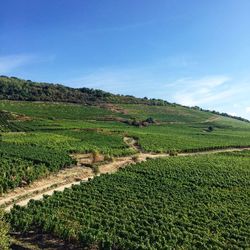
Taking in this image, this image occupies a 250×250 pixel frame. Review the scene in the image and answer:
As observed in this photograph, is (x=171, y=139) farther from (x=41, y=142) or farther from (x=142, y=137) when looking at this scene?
(x=41, y=142)

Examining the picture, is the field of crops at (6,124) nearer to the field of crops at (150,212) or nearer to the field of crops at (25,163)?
the field of crops at (25,163)

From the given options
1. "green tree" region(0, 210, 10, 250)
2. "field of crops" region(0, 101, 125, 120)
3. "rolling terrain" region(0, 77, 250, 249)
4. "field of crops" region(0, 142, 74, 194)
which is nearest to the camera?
"green tree" region(0, 210, 10, 250)

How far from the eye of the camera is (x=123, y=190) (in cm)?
5903

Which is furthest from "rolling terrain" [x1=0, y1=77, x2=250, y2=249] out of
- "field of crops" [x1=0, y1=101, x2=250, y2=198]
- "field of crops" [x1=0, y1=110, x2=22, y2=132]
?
"field of crops" [x1=0, y1=110, x2=22, y2=132]

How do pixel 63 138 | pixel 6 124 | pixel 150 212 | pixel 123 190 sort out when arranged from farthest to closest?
pixel 6 124
pixel 63 138
pixel 123 190
pixel 150 212

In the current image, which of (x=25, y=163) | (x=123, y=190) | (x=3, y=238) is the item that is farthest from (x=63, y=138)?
(x=3, y=238)

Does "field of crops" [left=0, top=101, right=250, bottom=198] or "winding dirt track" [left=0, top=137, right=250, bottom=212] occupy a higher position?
"field of crops" [left=0, top=101, right=250, bottom=198]

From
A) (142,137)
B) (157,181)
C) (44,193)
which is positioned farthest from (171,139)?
(44,193)

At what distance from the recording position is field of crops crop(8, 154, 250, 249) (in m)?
41.9

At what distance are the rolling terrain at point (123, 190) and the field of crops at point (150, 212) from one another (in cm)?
11

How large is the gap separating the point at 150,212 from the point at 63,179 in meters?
22.1

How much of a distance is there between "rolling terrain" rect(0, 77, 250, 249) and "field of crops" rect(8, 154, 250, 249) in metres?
0.11

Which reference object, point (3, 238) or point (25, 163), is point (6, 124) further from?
point (3, 238)

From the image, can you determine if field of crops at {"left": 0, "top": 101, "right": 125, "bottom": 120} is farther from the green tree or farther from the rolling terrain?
the green tree
